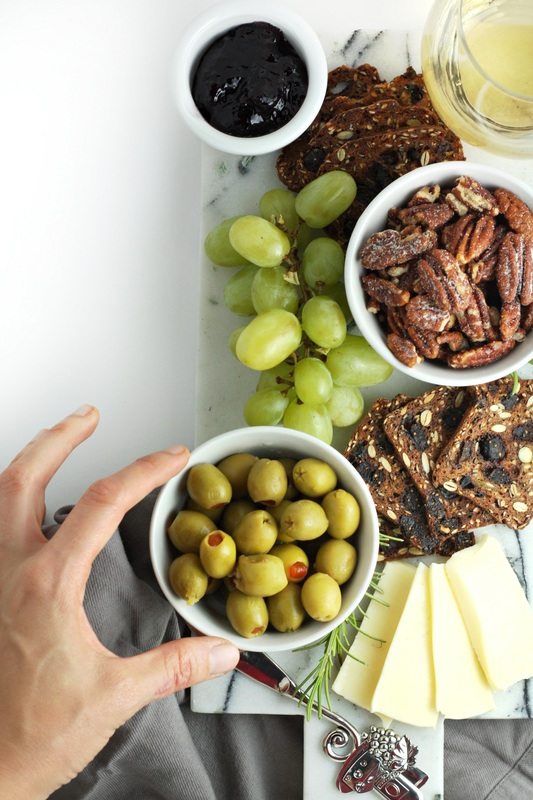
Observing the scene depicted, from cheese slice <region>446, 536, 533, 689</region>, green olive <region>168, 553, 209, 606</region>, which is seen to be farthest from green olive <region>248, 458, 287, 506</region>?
cheese slice <region>446, 536, 533, 689</region>

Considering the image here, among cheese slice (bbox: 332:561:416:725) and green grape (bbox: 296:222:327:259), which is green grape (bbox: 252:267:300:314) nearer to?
green grape (bbox: 296:222:327:259)

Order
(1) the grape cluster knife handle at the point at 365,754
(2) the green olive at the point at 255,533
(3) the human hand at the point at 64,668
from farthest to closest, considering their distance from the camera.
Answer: (1) the grape cluster knife handle at the point at 365,754
(2) the green olive at the point at 255,533
(3) the human hand at the point at 64,668

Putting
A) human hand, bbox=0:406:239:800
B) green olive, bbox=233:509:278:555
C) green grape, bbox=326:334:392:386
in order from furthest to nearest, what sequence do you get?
green grape, bbox=326:334:392:386 → green olive, bbox=233:509:278:555 → human hand, bbox=0:406:239:800

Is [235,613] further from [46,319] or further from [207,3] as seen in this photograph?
[207,3]

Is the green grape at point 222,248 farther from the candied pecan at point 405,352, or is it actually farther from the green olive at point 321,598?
the green olive at point 321,598

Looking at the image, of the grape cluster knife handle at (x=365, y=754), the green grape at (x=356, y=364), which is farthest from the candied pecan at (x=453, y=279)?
the grape cluster knife handle at (x=365, y=754)

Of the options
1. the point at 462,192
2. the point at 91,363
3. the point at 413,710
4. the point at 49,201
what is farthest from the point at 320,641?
the point at 49,201
